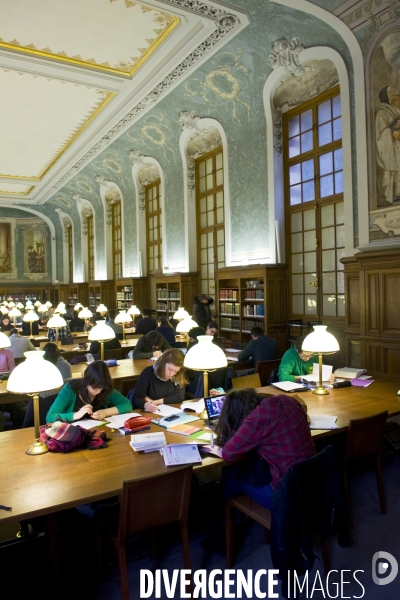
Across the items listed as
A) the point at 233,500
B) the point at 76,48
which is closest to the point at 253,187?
the point at 76,48

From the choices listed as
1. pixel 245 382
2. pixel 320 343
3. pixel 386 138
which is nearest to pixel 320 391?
pixel 320 343

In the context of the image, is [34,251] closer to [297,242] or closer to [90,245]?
[90,245]

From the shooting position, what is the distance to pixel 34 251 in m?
22.8

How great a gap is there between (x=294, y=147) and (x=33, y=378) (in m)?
7.26

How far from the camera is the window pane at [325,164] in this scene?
774 centimetres

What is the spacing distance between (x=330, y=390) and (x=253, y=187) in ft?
18.4

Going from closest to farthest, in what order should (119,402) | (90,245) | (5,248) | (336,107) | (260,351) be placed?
(119,402) < (260,351) < (336,107) < (90,245) < (5,248)

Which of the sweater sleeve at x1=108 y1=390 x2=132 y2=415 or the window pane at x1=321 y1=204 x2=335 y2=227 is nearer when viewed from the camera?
the sweater sleeve at x1=108 y1=390 x2=132 y2=415

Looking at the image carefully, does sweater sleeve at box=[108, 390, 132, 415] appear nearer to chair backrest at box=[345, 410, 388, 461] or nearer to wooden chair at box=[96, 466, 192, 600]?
wooden chair at box=[96, 466, 192, 600]

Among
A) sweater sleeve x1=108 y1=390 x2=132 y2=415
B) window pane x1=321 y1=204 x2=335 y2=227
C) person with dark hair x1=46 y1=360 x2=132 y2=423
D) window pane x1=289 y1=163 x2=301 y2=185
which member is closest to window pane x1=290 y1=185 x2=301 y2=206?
window pane x1=289 y1=163 x2=301 y2=185

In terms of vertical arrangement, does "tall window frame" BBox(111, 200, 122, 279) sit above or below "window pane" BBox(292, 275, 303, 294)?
above

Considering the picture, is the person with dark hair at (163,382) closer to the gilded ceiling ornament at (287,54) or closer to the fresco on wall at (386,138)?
the fresco on wall at (386,138)

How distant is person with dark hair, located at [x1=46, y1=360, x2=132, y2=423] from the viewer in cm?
344

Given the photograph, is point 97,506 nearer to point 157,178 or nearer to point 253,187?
point 253,187
